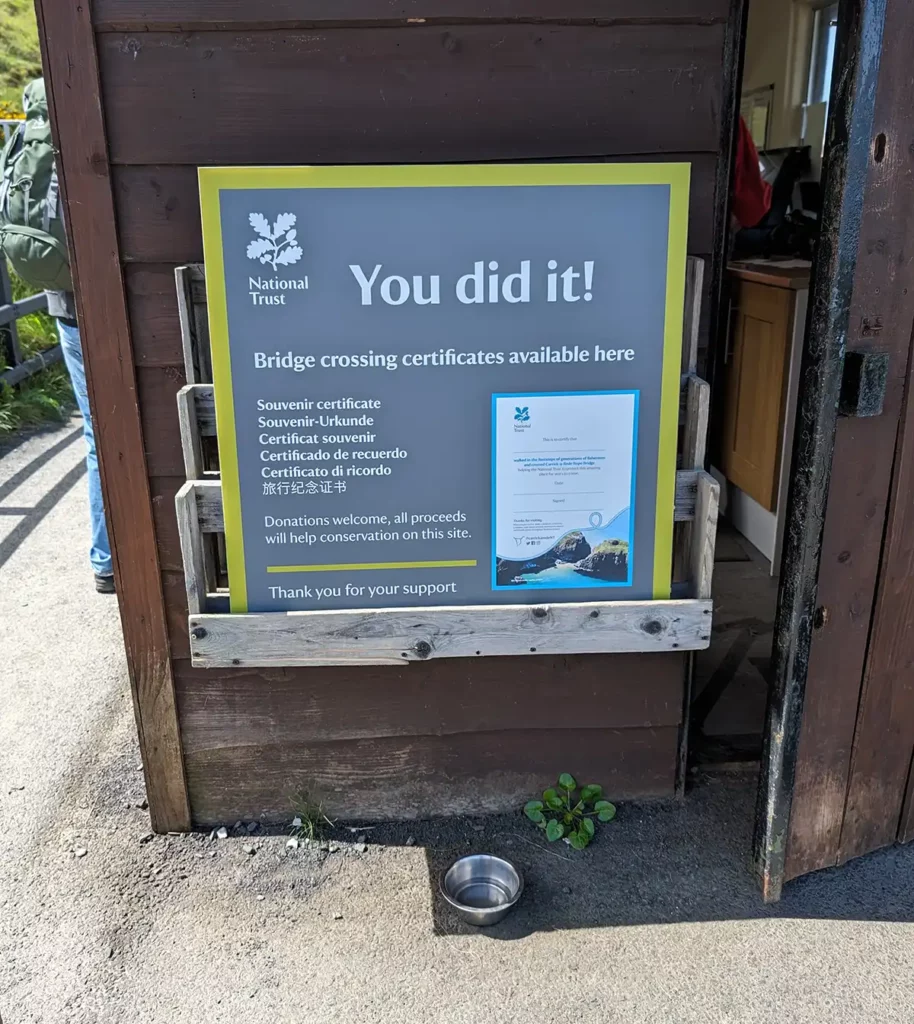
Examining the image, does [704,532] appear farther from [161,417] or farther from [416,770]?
[161,417]

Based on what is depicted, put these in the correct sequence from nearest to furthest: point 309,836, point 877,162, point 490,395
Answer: point 877,162 → point 490,395 → point 309,836

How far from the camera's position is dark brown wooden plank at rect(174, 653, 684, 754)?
272cm

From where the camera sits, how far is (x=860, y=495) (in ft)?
7.39

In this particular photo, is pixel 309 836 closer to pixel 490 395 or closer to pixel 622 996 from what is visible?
pixel 622 996

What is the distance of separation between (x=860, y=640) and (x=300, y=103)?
195cm

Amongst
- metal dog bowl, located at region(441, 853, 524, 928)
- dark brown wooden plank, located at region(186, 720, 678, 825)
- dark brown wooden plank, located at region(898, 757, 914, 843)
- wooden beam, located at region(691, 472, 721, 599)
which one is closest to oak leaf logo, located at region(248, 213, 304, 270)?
wooden beam, located at region(691, 472, 721, 599)

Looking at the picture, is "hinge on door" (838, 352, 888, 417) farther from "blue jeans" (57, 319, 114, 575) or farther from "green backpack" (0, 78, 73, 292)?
"green backpack" (0, 78, 73, 292)

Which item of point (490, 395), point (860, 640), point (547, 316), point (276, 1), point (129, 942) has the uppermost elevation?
point (276, 1)

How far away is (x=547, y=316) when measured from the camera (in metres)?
2.26

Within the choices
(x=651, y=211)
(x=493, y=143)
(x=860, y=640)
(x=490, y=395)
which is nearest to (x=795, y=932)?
(x=860, y=640)

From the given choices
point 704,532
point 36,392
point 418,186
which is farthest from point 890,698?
point 36,392

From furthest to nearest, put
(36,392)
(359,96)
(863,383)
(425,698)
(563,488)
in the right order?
(36,392), (425,698), (563,488), (359,96), (863,383)

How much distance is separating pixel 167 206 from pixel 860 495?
1846mm

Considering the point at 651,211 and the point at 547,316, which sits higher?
the point at 651,211
